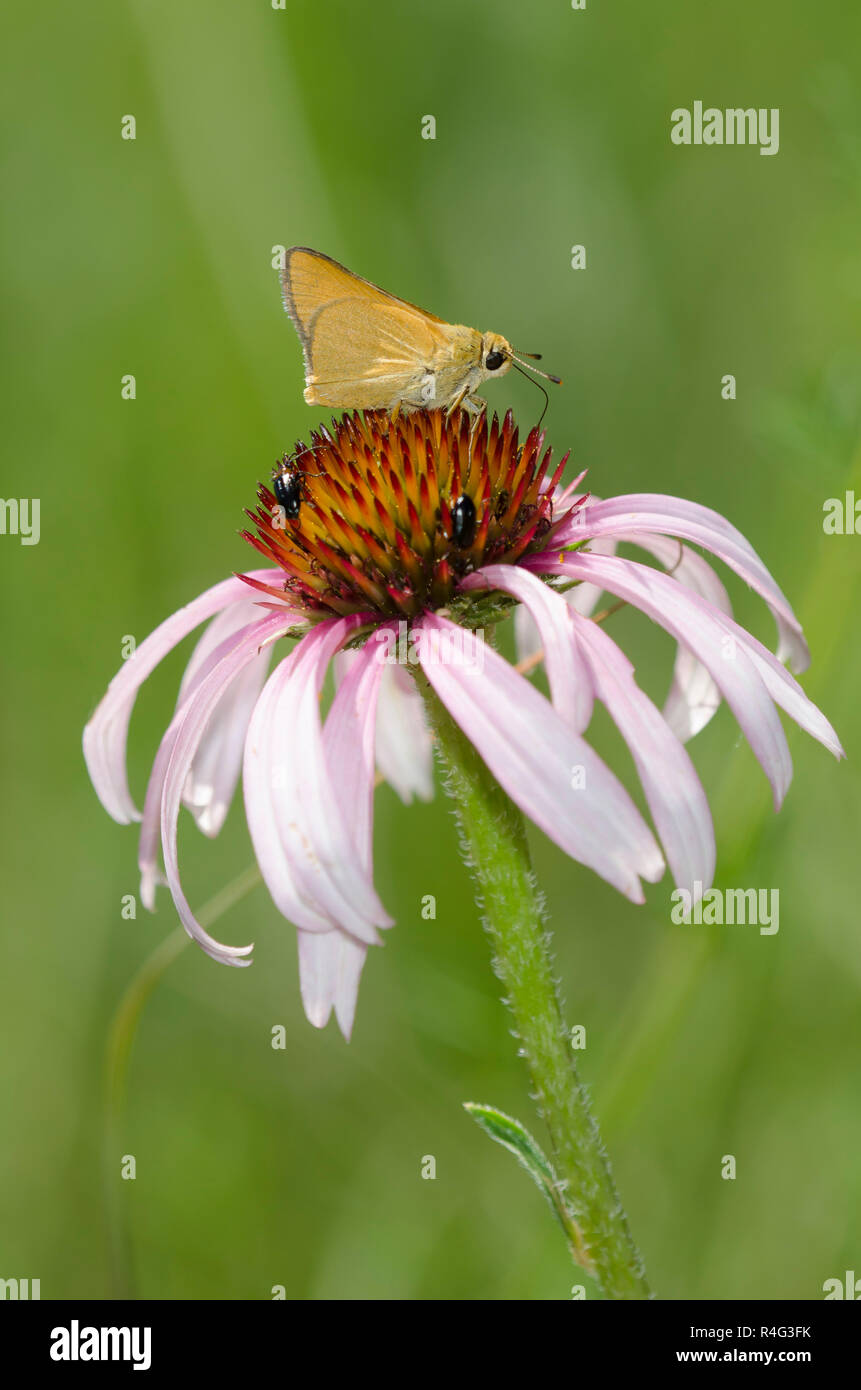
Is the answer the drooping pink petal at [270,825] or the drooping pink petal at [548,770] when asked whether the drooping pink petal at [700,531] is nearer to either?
the drooping pink petal at [548,770]

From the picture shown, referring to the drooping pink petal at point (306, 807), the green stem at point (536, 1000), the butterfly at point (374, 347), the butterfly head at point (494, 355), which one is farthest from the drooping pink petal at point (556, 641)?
the butterfly head at point (494, 355)

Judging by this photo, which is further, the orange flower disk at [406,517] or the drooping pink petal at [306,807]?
the orange flower disk at [406,517]

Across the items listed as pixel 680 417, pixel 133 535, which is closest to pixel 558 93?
pixel 680 417

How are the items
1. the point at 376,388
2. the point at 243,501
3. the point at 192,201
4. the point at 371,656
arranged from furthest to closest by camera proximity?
the point at 243,501, the point at 192,201, the point at 376,388, the point at 371,656

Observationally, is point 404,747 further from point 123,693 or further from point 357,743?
point 357,743

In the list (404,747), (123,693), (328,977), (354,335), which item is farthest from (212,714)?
(354,335)
